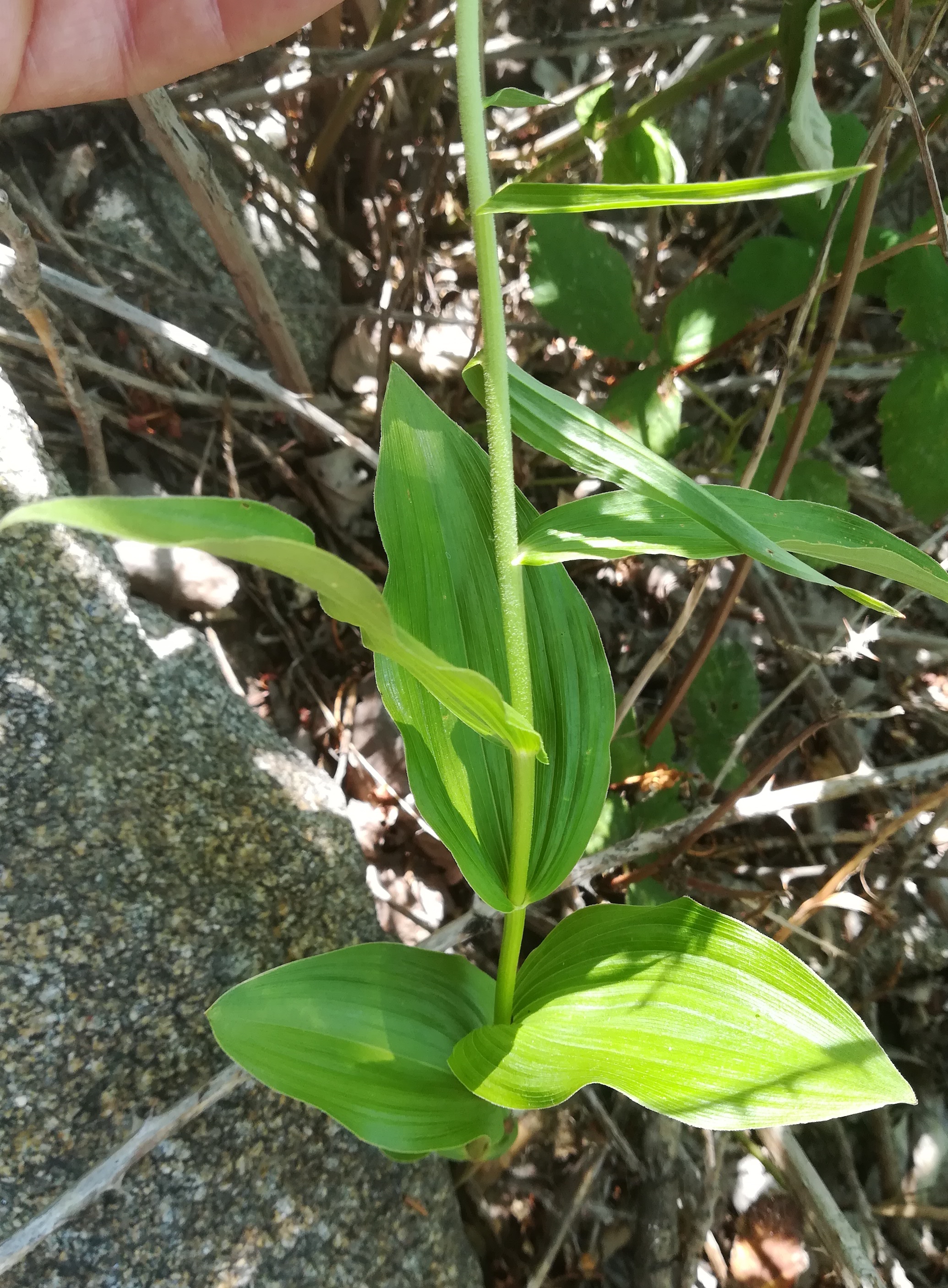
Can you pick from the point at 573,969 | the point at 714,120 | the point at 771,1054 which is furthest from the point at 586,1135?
the point at 714,120

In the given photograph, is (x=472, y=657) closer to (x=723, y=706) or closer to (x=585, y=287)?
(x=723, y=706)

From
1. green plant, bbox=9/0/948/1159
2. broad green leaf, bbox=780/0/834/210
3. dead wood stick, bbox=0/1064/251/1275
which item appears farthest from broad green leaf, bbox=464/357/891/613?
dead wood stick, bbox=0/1064/251/1275

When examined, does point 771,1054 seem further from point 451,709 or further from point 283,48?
point 283,48

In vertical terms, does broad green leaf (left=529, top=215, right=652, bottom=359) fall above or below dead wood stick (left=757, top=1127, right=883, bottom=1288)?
above

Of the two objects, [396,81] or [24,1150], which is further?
[396,81]

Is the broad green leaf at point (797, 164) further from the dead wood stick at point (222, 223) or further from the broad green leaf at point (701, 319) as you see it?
the dead wood stick at point (222, 223)

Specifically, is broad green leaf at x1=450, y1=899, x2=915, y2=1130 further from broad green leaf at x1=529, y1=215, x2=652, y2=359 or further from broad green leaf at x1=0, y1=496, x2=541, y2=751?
broad green leaf at x1=529, y1=215, x2=652, y2=359
